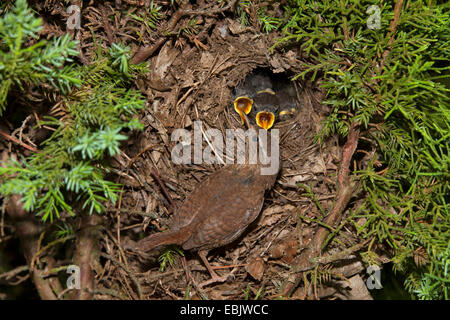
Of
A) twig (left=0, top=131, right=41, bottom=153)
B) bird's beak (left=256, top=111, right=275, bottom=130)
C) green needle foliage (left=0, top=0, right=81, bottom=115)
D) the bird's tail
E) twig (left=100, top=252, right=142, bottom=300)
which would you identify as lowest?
twig (left=100, top=252, right=142, bottom=300)

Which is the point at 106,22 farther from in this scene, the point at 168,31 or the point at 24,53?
the point at 24,53

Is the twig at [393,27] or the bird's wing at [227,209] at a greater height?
the twig at [393,27]

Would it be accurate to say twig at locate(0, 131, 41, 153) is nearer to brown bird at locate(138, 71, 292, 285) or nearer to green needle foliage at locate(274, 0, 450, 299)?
brown bird at locate(138, 71, 292, 285)

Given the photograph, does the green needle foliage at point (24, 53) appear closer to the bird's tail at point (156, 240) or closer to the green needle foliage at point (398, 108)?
the bird's tail at point (156, 240)

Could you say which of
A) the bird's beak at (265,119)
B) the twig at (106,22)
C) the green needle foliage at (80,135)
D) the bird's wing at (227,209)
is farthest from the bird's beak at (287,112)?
the twig at (106,22)

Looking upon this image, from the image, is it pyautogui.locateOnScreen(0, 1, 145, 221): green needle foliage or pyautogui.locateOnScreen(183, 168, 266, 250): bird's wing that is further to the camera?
pyautogui.locateOnScreen(183, 168, 266, 250): bird's wing

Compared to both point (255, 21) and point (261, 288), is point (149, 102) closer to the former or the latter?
point (255, 21)

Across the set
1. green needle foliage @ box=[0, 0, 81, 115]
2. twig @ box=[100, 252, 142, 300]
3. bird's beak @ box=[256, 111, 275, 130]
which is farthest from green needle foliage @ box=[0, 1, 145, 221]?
bird's beak @ box=[256, 111, 275, 130]
